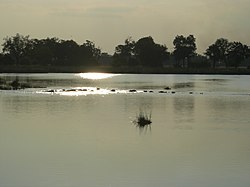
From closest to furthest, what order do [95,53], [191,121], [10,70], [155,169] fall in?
1. [155,169]
2. [191,121]
3. [10,70]
4. [95,53]

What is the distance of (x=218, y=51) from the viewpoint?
158 meters

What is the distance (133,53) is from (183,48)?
1503 cm

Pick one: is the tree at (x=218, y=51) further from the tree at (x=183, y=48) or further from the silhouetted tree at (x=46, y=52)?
the silhouetted tree at (x=46, y=52)

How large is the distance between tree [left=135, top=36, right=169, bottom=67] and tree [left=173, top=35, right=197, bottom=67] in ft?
11.8

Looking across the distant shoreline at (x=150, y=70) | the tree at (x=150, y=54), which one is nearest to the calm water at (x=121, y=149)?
the distant shoreline at (x=150, y=70)

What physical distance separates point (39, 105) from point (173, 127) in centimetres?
1495

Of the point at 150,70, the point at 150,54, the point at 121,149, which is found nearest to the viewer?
the point at 121,149

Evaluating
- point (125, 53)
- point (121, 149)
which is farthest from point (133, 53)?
point (121, 149)

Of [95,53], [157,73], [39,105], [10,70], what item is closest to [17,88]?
[39,105]

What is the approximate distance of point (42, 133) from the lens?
2467cm

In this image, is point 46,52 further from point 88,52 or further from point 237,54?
point 237,54

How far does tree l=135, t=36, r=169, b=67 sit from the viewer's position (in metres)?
156

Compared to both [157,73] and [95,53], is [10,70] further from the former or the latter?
[95,53]

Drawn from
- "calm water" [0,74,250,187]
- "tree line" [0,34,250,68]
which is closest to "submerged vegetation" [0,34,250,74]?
"tree line" [0,34,250,68]
